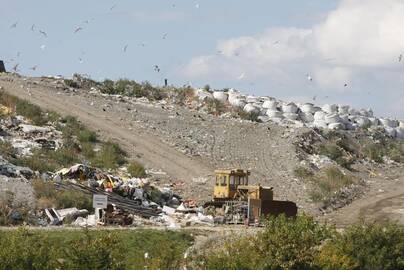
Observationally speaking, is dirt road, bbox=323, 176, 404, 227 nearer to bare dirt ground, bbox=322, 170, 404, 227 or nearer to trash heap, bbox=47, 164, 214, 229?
bare dirt ground, bbox=322, 170, 404, 227

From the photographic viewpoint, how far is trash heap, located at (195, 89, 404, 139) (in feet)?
229

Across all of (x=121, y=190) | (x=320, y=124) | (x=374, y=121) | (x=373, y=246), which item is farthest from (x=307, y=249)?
(x=374, y=121)

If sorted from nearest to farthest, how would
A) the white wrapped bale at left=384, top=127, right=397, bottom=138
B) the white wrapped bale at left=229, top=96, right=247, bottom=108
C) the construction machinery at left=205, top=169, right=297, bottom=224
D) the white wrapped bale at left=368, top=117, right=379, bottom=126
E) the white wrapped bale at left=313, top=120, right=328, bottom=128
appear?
the construction machinery at left=205, top=169, right=297, bottom=224 → the white wrapped bale at left=229, top=96, right=247, bottom=108 → the white wrapped bale at left=313, top=120, right=328, bottom=128 → the white wrapped bale at left=384, top=127, right=397, bottom=138 → the white wrapped bale at left=368, top=117, right=379, bottom=126

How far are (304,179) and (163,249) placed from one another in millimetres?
30060

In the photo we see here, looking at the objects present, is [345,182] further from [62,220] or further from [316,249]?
[316,249]

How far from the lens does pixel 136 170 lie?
45.8 metres

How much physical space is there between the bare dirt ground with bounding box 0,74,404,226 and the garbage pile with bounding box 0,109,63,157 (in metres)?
3.68

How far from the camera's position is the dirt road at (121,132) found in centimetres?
4894

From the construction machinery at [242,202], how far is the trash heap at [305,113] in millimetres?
27519

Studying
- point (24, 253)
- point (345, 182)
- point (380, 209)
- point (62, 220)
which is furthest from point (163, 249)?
point (345, 182)

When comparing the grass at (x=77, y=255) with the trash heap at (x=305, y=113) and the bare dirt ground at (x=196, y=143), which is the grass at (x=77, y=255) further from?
the trash heap at (x=305, y=113)

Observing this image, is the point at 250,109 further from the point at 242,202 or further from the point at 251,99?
the point at 242,202

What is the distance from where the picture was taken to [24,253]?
2066 centimetres

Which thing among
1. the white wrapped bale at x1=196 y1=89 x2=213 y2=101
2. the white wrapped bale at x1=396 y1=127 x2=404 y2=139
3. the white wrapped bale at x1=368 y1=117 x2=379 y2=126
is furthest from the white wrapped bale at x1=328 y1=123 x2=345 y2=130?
the white wrapped bale at x1=196 y1=89 x2=213 y2=101
